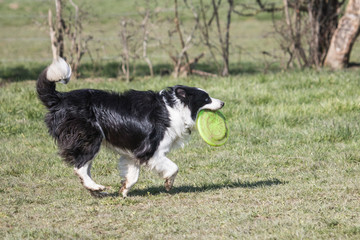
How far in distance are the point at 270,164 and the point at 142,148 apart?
6.84 ft

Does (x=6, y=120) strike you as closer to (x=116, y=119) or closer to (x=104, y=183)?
(x=104, y=183)

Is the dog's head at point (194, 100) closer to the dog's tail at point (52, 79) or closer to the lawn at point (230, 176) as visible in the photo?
the lawn at point (230, 176)

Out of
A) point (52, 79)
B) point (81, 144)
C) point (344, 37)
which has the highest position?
point (52, 79)

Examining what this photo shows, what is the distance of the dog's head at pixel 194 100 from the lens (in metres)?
6.02

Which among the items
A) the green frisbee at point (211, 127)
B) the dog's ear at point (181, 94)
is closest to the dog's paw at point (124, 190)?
the green frisbee at point (211, 127)

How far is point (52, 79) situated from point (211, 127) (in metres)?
1.87

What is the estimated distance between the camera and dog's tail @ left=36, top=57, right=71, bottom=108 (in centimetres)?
556

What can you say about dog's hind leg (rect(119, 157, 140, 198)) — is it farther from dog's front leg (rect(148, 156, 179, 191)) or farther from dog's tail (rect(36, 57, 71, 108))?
dog's tail (rect(36, 57, 71, 108))

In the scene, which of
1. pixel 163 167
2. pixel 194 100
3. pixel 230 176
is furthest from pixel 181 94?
pixel 230 176

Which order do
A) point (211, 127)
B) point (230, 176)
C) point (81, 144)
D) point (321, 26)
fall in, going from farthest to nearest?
point (321, 26), point (230, 176), point (211, 127), point (81, 144)

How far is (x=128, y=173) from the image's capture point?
603 cm

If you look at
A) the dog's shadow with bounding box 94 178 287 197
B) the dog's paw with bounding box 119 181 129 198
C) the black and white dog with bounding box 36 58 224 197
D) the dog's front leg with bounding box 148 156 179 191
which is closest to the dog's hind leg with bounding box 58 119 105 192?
the black and white dog with bounding box 36 58 224 197

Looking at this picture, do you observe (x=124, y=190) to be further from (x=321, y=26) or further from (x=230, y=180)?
(x=321, y=26)

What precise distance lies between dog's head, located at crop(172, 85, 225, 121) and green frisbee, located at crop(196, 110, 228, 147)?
0.07 m
